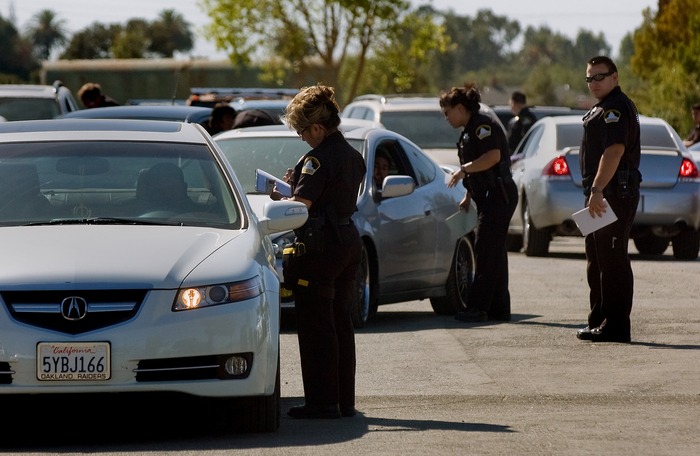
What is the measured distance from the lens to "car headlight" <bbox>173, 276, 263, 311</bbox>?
5742 mm

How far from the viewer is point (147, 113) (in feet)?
45.9

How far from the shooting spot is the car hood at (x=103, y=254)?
5.67 meters

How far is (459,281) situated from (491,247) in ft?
3.06

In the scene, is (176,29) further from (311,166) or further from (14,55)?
(311,166)

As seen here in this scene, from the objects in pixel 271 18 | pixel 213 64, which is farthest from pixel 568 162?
pixel 213 64

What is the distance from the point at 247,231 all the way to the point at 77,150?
1114mm

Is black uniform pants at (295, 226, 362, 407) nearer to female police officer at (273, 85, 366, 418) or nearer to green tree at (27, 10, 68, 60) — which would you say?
female police officer at (273, 85, 366, 418)

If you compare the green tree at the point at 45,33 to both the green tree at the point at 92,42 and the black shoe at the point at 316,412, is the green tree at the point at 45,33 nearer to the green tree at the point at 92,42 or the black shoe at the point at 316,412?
the green tree at the point at 92,42

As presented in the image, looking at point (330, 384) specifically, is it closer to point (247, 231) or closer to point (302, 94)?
point (247, 231)

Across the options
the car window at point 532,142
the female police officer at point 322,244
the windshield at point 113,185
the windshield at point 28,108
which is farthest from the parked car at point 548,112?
the female police officer at point 322,244

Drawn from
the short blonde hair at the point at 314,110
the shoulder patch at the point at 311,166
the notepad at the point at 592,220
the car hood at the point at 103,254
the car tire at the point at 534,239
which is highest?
the short blonde hair at the point at 314,110

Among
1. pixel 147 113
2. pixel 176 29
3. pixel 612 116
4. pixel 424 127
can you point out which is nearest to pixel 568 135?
pixel 424 127

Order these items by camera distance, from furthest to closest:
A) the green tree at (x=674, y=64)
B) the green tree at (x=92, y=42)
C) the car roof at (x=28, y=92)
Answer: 1. the green tree at (x=92, y=42)
2. the green tree at (x=674, y=64)
3. the car roof at (x=28, y=92)

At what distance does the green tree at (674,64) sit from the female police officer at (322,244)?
124 feet
